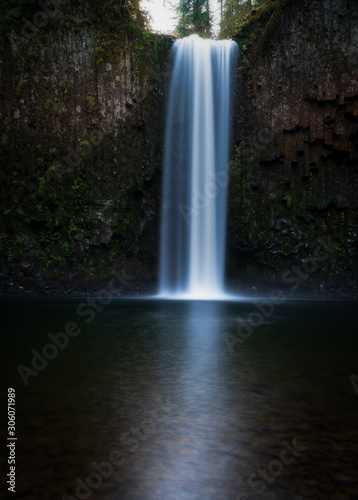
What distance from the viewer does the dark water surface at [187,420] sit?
1577mm

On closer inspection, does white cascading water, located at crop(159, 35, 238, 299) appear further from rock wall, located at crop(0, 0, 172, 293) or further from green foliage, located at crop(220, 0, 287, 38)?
green foliage, located at crop(220, 0, 287, 38)

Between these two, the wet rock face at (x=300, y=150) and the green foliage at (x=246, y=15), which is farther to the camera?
the green foliage at (x=246, y=15)

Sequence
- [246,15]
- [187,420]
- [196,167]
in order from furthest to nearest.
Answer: [246,15], [196,167], [187,420]

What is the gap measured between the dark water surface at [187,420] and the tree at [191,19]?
76.3 ft

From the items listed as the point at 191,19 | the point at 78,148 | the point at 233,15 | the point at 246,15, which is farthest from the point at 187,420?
the point at 191,19

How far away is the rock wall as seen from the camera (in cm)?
1365

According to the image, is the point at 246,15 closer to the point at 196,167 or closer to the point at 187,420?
the point at 196,167

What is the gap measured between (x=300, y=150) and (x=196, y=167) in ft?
13.0

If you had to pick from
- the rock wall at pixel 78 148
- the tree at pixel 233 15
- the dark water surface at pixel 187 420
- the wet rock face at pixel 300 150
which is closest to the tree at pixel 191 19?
the tree at pixel 233 15

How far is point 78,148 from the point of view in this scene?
14141 mm

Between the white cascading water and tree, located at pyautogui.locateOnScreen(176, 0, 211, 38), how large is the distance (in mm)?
8926

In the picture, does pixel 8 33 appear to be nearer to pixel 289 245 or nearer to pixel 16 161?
pixel 16 161

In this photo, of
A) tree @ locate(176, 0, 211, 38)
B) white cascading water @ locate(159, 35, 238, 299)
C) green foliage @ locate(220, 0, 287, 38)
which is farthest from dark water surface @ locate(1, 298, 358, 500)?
tree @ locate(176, 0, 211, 38)

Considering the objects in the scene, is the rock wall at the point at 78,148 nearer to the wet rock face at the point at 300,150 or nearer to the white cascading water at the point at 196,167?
the white cascading water at the point at 196,167
